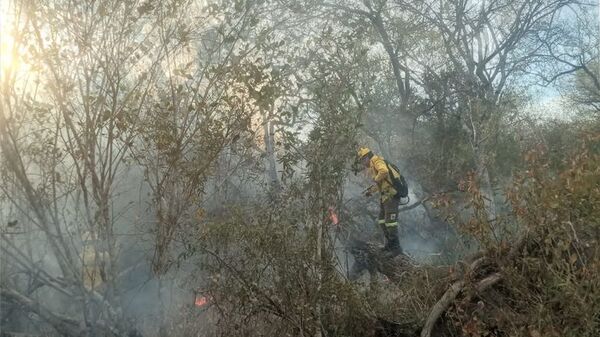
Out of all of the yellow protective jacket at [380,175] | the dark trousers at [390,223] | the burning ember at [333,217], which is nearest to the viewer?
the burning ember at [333,217]

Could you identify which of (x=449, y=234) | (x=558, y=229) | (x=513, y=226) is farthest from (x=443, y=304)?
(x=449, y=234)

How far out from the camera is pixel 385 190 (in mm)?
6621

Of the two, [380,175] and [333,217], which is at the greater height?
[380,175]

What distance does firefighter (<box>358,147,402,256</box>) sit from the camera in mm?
6816

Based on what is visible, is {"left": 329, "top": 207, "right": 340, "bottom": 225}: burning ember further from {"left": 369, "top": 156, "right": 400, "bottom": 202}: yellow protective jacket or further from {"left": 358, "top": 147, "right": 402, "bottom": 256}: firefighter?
{"left": 369, "top": 156, "right": 400, "bottom": 202}: yellow protective jacket

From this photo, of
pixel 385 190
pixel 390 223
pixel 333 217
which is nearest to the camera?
pixel 333 217

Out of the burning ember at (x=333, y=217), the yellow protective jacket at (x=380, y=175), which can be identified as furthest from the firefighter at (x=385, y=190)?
the burning ember at (x=333, y=217)

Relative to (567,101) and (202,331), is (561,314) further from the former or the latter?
(567,101)

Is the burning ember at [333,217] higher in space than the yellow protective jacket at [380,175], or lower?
lower

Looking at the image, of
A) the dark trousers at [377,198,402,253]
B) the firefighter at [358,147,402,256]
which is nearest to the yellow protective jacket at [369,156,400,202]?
the firefighter at [358,147,402,256]

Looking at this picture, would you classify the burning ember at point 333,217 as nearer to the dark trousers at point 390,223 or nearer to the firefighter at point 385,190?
the firefighter at point 385,190

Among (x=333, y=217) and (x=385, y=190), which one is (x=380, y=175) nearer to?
(x=385, y=190)

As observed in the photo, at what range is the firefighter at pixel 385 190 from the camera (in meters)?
6.82

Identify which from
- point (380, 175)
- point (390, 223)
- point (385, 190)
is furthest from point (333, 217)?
point (390, 223)
